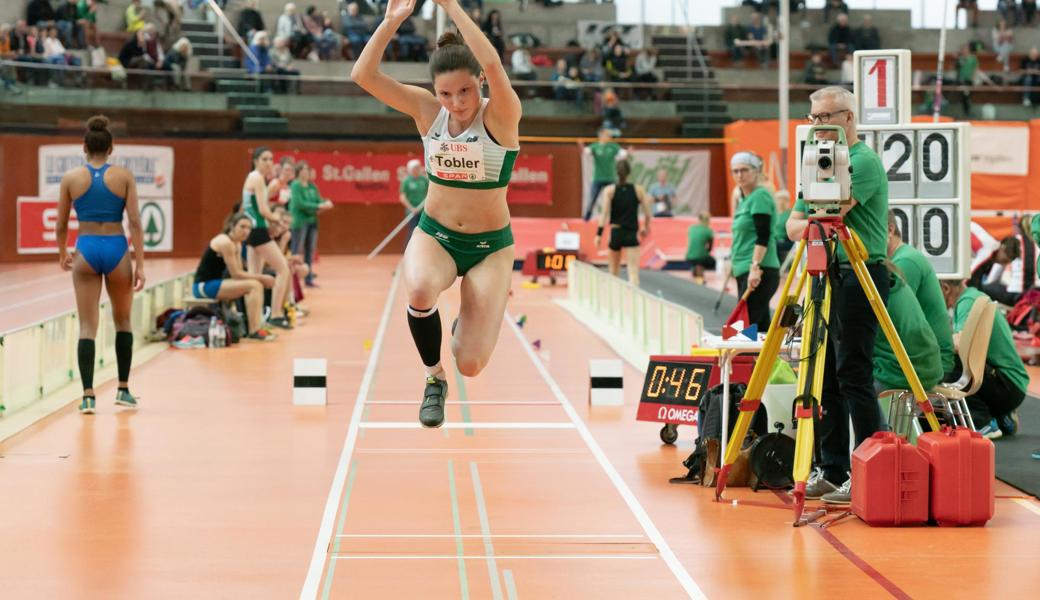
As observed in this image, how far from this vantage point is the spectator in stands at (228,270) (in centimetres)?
1397

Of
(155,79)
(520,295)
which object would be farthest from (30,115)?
(520,295)

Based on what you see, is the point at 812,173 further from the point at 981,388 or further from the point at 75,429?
the point at 75,429

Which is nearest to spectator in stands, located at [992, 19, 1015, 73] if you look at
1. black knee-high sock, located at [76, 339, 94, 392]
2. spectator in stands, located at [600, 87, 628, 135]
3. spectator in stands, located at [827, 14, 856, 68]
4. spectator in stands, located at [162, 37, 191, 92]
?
spectator in stands, located at [827, 14, 856, 68]

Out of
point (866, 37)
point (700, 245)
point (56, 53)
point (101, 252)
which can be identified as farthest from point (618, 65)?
point (101, 252)

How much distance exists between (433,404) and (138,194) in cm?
2132

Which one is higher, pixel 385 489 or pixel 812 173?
pixel 812 173

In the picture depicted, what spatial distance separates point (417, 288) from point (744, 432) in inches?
74.6

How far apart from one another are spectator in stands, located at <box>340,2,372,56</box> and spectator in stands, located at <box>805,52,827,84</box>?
9568 mm

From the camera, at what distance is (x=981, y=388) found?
866 cm

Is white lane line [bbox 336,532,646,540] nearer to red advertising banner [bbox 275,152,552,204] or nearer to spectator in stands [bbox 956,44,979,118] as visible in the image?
red advertising banner [bbox 275,152,552,204]

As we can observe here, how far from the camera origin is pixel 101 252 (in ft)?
30.2

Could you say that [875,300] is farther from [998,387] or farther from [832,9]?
[832,9]

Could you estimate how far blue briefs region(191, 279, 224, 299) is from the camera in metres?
14.0

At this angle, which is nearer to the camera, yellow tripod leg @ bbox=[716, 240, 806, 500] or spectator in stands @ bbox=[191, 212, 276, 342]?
yellow tripod leg @ bbox=[716, 240, 806, 500]
